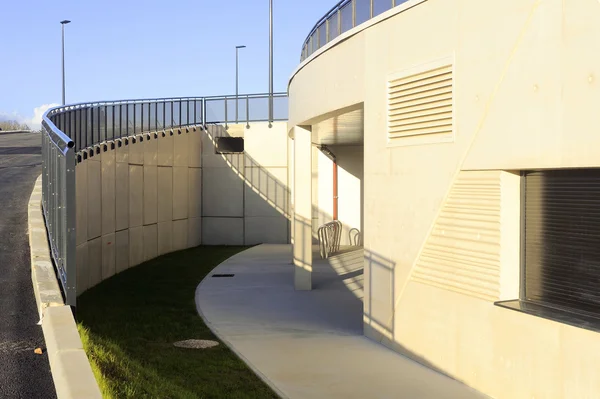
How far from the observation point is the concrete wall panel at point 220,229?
28594 mm

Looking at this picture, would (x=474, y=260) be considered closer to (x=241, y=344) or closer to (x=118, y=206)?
(x=241, y=344)

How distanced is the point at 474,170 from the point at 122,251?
13.1 meters

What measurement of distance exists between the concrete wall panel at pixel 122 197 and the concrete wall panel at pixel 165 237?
3.53 metres

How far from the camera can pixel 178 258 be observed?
23562mm

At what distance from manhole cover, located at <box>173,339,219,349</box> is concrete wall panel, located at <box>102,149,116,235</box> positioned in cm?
764

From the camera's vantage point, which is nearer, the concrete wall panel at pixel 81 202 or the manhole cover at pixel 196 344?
the manhole cover at pixel 196 344

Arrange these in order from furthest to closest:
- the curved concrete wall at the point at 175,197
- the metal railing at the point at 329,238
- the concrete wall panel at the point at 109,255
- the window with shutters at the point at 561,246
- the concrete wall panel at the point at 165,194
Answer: the concrete wall panel at the point at 165,194 → the metal railing at the point at 329,238 → the concrete wall panel at the point at 109,255 → the curved concrete wall at the point at 175,197 → the window with shutters at the point at 561,246

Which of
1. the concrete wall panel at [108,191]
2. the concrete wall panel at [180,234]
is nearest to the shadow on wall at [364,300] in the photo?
the concrete wall panel at [108,191]

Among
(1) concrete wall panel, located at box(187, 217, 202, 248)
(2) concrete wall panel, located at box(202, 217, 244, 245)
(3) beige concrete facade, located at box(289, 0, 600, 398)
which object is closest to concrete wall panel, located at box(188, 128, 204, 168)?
(1) concrete wall panel, located at box(187, 217, 202, 248)

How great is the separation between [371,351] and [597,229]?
4480mm

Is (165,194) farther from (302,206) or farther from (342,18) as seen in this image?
(342,18)

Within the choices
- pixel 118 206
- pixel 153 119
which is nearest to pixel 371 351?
pixel 118 206

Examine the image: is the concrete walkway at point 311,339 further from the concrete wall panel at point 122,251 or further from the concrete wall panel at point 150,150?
the concrete wall panel at point 150,150

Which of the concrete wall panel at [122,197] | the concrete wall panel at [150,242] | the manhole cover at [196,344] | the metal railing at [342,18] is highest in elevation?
the metal railing at [342,18]
